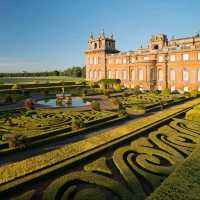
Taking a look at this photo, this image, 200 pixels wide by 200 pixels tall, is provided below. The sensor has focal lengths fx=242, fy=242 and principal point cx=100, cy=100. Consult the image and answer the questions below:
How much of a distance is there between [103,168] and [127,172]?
3.78ft

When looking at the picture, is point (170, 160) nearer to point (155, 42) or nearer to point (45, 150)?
point (45, 150)

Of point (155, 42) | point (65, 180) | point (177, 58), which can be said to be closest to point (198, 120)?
point (65, 180)

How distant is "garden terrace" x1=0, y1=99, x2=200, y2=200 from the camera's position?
8.98 meters

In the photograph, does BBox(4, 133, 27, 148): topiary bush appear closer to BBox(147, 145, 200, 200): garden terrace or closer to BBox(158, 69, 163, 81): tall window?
BBox(147, 145, 200, 200): garden terrace

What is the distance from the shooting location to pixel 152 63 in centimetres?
5378

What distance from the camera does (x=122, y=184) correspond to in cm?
971

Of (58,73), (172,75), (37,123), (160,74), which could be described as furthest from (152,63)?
(58,73)

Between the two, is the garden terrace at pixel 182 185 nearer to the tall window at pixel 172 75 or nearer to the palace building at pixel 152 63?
the palace building at pixel 152 63

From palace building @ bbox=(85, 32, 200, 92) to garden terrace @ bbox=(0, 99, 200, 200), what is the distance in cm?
3698

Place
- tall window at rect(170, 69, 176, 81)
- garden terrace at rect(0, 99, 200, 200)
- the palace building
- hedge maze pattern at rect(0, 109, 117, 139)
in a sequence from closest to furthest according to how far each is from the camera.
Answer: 1. garden terrace at rect(0, 99, 200, 200)
2. hedge maze pattern at rect(0, 109, 117, 139)
3. the palace building
4. tall window at rect(170, 69, 176, 81)

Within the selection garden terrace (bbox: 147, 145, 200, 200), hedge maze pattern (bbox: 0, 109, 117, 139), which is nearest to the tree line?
hedge maze pattern (bbox: 0, 109, 117, 139)

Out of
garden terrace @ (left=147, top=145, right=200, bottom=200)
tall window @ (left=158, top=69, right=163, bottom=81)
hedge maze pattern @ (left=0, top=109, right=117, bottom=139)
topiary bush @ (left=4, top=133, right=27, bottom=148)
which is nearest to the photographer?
garden terrace @ (left=147, top=145, right=200, bottom=200)

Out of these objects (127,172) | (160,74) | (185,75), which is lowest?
(127,172)

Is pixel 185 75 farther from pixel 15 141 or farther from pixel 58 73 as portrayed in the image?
pixel 58 73
